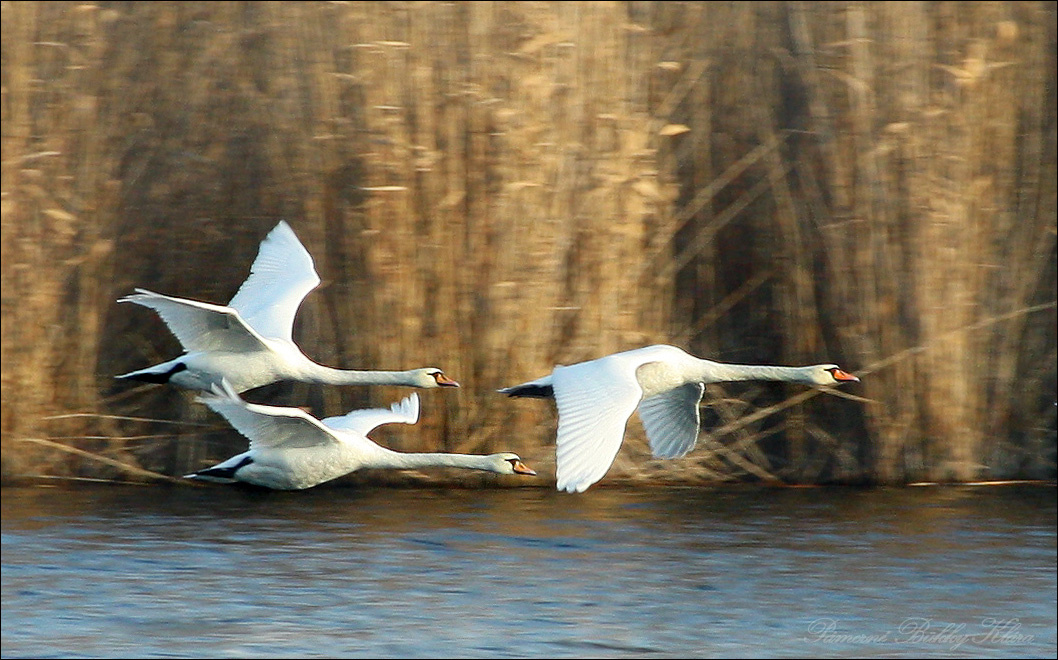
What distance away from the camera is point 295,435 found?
6949 millimetres

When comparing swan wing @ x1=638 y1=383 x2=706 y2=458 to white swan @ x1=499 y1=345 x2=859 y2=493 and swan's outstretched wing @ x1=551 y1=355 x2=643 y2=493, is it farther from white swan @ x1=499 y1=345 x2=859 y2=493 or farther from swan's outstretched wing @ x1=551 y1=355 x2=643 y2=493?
swan's outstretched wing @ x1=551 y1=355 x2=643 y2=493

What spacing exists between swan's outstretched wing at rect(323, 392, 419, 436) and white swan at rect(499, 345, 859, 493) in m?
0.93

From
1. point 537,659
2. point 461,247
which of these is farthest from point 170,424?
point 537,659

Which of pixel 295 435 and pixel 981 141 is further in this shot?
pixel 981 141

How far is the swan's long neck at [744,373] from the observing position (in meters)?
6.80

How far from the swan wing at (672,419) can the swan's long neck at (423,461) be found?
0.64 meters

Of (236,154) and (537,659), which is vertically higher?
(236,154)

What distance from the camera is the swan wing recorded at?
7.19 metres

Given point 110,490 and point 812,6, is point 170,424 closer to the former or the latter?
point 110,490

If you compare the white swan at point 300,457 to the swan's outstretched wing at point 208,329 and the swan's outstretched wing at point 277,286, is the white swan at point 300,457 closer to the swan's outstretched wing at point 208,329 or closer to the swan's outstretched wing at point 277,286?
the swan's outstretched wing at point 208,329

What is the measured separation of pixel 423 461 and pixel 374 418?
27.5 inches

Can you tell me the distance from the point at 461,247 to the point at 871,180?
2.34m

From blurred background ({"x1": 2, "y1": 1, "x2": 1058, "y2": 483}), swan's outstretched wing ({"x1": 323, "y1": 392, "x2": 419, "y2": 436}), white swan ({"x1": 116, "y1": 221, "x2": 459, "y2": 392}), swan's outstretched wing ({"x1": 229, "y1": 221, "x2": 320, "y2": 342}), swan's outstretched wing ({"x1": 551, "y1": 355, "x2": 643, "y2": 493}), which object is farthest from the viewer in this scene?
blurred background ({"x1": 2, "y1": 1, "x2": 1058, "y2": 483})

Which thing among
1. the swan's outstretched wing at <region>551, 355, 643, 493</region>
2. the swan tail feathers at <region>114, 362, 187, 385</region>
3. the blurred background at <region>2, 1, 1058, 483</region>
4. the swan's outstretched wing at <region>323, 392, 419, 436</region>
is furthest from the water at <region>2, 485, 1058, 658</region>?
the swan's outstretched wing at <region>551, 355, 643, 493</region>
